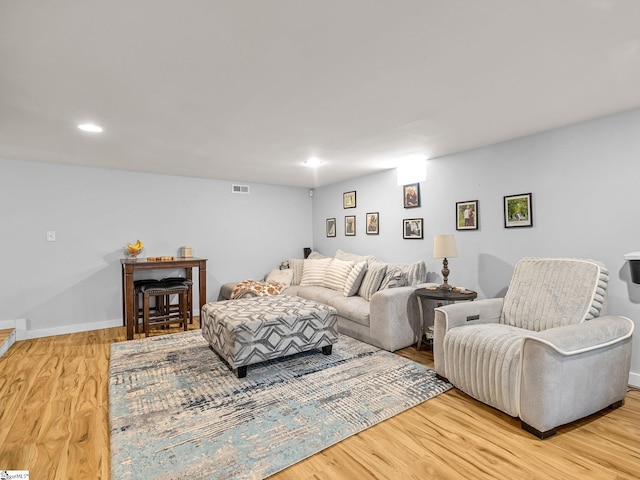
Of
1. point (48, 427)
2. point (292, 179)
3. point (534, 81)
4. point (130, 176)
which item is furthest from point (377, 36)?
point (130, 176)

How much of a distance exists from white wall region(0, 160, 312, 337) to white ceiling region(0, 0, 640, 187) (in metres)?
0.93

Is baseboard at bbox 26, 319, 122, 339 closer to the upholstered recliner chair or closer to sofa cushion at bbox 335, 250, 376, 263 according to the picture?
sofa cushion at bbox 335, 250, 376, 263

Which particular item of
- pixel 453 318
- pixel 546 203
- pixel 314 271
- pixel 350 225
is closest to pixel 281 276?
pixel 314 271

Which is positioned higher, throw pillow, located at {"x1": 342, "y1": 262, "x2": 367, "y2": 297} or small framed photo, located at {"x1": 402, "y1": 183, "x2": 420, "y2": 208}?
small framed photo, located at {"x1": 402, "y1": 183, "x2": 420, "y2": 208}

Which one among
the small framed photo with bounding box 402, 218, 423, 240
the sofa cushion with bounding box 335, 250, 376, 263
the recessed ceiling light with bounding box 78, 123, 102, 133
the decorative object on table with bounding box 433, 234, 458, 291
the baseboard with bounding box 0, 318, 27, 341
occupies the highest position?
the recessed ceiling light with bounding box 78, 123, 102, 133

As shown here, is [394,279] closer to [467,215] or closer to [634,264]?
[467,215]

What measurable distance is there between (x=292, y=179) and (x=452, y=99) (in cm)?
323

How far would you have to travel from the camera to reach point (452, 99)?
7.50 ft

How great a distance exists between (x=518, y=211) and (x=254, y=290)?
3330 mm

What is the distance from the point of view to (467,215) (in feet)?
11.8

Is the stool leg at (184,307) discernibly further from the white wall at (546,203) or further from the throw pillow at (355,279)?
the white wall at (546,203)

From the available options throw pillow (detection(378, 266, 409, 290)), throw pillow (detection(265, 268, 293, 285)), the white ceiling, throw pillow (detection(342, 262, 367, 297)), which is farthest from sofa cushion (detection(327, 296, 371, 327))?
the white ceiling

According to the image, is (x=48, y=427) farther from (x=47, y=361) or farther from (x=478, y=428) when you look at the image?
(x=478, y=428)

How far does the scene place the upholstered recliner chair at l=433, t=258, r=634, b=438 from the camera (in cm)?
191
